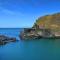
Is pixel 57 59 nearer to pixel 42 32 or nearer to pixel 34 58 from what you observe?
pixel 34 58

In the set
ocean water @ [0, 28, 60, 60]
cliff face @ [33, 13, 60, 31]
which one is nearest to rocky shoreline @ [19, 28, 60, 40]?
cliff face @ [33, 13, 60, 31]

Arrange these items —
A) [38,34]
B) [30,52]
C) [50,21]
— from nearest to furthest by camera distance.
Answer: [30,52] → [38,34] → [50,21]

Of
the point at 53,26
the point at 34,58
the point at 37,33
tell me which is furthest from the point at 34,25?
the point at 34,58

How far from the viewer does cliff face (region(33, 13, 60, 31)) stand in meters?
39.8

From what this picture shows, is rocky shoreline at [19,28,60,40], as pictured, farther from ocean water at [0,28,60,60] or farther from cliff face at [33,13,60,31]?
ocean water at [0,28,60,60]

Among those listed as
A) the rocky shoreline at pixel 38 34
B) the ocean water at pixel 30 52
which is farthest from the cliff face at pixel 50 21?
the ocean water at pixel 30 52

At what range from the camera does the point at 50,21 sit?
41.9 meters

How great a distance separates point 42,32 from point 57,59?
63.1 feet

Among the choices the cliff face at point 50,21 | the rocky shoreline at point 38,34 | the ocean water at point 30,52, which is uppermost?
the cliff face at point 50,21

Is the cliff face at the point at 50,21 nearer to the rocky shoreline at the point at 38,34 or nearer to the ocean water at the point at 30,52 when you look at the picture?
the rocky shoreline at the point at 38,34

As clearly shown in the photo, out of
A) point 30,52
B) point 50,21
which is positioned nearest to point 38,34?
point 50,21

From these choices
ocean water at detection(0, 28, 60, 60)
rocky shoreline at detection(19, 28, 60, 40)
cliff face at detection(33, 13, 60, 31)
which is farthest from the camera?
cliff face at detection(33, 13, 60, 31)

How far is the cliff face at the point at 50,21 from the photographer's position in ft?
131

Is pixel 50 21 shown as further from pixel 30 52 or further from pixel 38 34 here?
pixel 30 52
